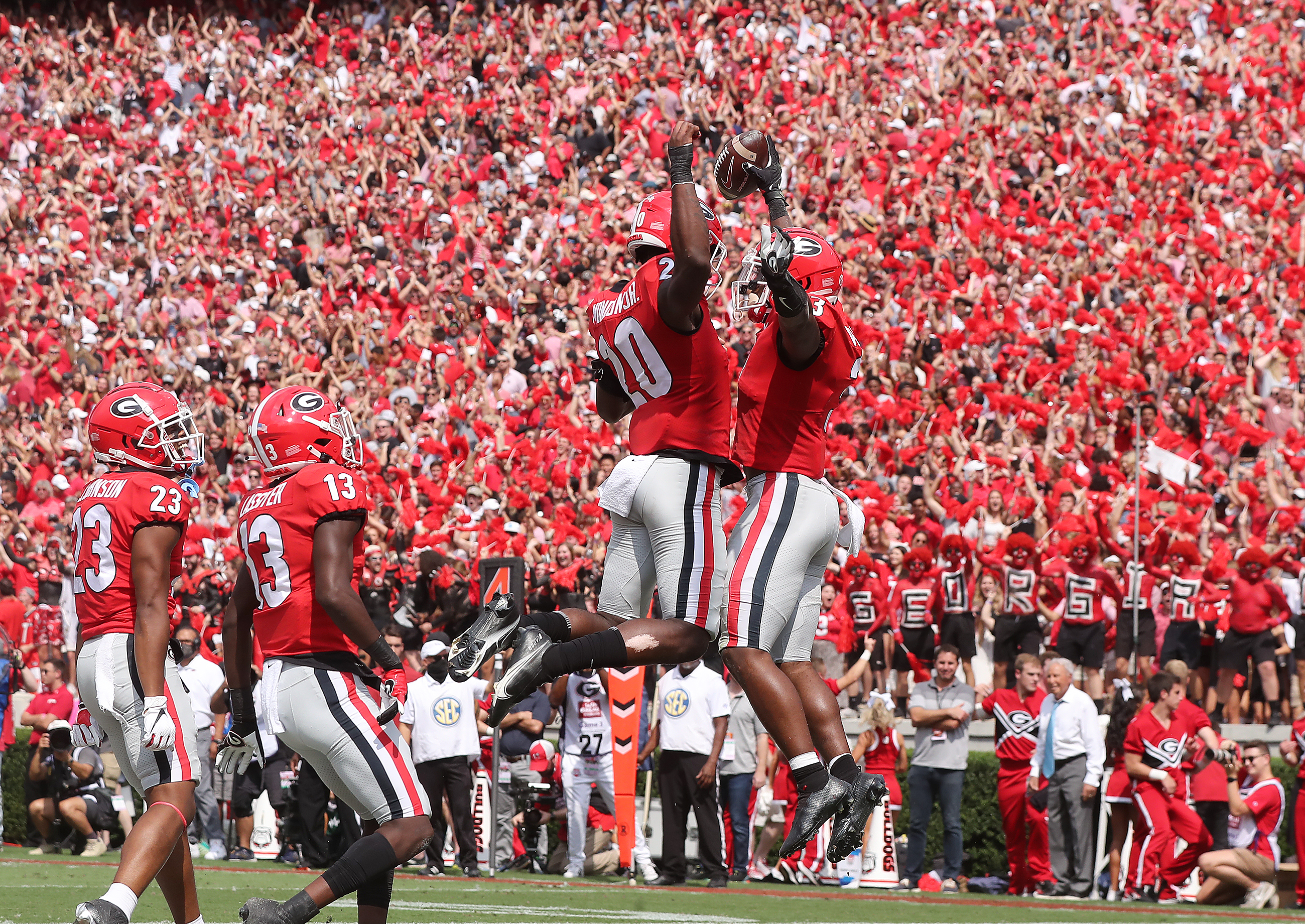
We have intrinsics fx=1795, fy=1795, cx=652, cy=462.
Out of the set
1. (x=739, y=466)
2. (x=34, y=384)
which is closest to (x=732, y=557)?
(x=739, y=466)

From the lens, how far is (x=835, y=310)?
22.8 feet

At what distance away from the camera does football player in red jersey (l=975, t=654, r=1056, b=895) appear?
13.5 m

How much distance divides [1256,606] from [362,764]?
926 cm

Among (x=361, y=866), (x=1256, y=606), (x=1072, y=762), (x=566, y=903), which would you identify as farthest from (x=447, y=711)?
(x=361, y=866)

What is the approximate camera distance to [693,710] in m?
13.4

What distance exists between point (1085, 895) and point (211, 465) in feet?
38.7

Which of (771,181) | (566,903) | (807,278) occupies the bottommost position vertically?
(566,903)

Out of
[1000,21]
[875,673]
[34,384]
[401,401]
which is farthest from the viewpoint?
[1000,21]

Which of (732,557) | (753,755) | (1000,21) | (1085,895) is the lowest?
(1085,895)

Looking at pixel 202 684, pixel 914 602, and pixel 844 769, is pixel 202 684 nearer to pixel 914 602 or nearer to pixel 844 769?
pixel 914 602

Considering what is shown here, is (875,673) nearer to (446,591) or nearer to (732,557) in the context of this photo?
(446,591)

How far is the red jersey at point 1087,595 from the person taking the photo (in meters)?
14.5

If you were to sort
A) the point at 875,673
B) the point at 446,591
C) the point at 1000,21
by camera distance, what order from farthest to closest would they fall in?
1. the point at 1000,21
2. the point at 446,591
3. the point at 875,673

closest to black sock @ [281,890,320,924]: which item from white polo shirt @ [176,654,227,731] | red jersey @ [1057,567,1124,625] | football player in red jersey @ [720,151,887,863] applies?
football player in red jersey @ [720,151,887,863]
